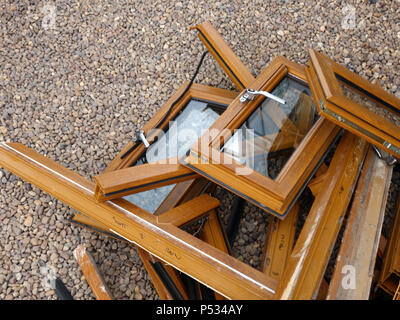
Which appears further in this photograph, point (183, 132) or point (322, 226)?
point (183, 132)

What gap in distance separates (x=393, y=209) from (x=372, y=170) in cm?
51

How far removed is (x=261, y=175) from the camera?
5.95 feet

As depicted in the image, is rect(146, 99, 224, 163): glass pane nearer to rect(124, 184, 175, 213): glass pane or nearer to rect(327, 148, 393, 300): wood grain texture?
rect(124, 184, 175, 213): glass pane

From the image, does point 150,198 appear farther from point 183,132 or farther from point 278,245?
point 278,245

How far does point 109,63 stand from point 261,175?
1840mm

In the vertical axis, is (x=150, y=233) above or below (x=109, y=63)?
Result: below

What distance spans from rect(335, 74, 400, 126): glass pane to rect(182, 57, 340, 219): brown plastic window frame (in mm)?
188

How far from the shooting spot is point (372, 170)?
2.06 meters

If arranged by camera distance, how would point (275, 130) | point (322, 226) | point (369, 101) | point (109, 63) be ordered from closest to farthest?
1. point (322, 226)
2. point (369, 101)
3. point (275, 130)
4. point (109, 63)

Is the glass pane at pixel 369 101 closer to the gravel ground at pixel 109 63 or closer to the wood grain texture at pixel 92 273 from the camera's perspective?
the gravel ground at pixel 109 63

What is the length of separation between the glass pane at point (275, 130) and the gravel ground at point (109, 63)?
576 millimetres

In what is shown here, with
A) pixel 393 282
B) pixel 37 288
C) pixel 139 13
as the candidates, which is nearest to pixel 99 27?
pixel 139 13

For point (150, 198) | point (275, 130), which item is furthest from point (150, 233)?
point (275, 130)
